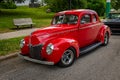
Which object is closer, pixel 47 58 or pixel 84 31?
pixel 47 58

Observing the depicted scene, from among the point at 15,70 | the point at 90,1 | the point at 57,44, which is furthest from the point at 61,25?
the point at 90,1

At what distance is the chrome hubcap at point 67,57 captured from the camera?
6354mm

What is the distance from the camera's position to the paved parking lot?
5.54 m

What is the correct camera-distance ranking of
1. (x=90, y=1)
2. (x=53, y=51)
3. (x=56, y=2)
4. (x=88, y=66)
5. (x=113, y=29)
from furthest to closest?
(x=90, y=1)
(x=56, y=2)
(x=113, y=29)
(x=88, y=66)
(x=53, y=51)

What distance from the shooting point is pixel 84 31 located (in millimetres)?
7672

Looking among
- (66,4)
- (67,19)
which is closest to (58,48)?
(67,19)

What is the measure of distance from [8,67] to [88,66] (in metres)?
2.50

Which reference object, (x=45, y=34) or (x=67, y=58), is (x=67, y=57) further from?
(x=45, y=34)

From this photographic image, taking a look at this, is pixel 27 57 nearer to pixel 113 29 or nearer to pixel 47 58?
pixel 47 58

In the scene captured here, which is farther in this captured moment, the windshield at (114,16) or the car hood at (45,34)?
the windshield at (114,16)

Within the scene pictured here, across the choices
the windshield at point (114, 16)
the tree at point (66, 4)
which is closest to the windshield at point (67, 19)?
the windshield at point (114, 16)

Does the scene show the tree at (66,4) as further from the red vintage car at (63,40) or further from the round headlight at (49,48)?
the round headlight at (49,48)

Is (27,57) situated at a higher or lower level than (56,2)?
lower

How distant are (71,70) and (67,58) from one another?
0.52 metres
